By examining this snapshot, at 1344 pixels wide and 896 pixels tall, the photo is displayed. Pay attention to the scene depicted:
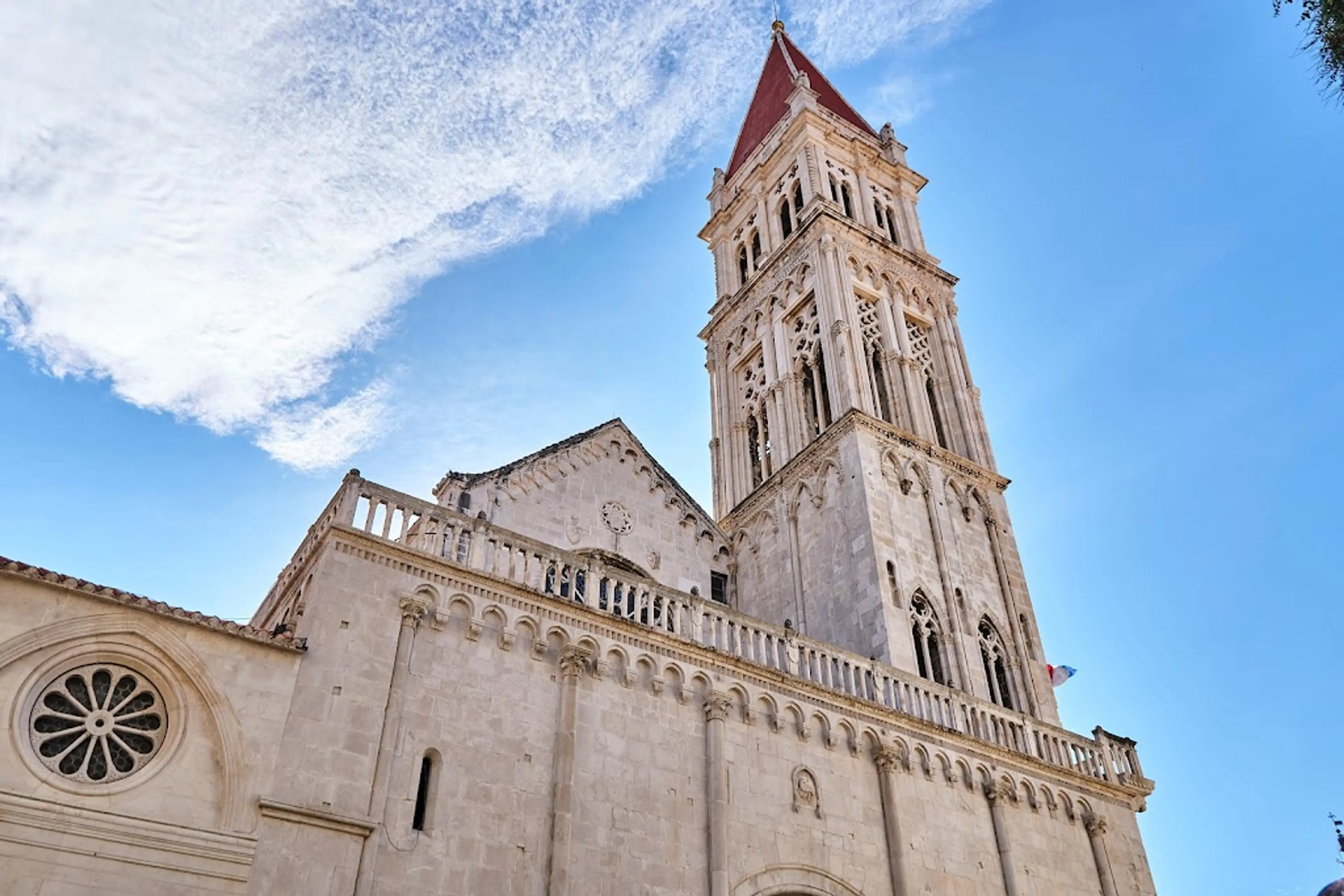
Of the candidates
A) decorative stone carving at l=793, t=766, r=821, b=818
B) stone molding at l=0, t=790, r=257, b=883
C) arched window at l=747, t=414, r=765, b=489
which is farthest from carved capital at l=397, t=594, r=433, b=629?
arched window at l=747, t=414, r=765, b=489

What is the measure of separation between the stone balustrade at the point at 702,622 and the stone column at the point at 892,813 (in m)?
0.84

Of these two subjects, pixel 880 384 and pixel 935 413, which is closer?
pixel 880 384

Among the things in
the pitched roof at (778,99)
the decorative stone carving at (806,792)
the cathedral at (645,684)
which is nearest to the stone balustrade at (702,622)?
the cathedral at (645,684)

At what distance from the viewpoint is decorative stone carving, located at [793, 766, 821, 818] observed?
1588 cm

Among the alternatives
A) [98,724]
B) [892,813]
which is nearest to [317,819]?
[98,724]

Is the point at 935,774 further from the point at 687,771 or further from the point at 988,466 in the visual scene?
the point at 988,466

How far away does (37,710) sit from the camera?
10.9 metres

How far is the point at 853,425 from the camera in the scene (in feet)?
73.9

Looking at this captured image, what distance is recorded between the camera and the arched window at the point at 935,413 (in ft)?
81.8

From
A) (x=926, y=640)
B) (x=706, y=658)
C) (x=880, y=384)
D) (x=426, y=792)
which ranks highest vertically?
(x=880, y=384)

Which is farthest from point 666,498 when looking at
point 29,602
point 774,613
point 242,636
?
point 29,602

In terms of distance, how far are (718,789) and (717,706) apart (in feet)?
4.18

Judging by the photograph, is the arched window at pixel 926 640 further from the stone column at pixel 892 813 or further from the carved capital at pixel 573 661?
the carved capital at pixel 573 661

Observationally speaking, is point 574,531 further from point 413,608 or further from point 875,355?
point 875,355
